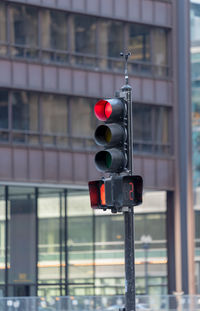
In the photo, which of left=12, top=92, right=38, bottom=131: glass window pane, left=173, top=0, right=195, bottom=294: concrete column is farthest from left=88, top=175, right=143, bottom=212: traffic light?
left=173, top=0, right=195, bottom=294: concrete column

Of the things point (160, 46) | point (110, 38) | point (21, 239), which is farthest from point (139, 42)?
point (21, 239)

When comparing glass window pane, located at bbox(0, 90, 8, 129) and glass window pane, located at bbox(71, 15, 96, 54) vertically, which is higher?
glass window pane, located at bbox(71, 15, 96, 54)

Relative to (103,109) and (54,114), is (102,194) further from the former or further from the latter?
(54,114)

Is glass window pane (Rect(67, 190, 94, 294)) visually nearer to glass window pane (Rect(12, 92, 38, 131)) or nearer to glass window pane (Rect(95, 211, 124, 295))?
glass window pane (Rect(95, 211, 124, 295))

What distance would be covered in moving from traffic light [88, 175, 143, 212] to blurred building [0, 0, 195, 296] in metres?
23.8

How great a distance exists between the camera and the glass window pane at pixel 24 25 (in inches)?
1337

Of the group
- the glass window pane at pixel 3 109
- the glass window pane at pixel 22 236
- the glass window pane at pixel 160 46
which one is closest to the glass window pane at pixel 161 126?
the glass window pane at pixel 160 46

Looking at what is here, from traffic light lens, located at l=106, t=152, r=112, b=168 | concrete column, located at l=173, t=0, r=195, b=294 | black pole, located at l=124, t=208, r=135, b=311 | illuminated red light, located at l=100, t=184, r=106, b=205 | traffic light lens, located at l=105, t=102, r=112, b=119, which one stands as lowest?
black pole, located at l=124, t=208, r=135, b=311

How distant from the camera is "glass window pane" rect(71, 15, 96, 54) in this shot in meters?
35.7

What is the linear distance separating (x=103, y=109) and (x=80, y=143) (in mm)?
25633

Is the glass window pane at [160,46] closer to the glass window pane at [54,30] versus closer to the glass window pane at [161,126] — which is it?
the glass window pane at [161,126]

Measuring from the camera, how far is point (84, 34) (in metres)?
35.9

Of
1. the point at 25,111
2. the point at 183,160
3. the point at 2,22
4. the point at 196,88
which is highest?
the point at 2,22

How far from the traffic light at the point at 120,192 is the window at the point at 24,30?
24.8m
